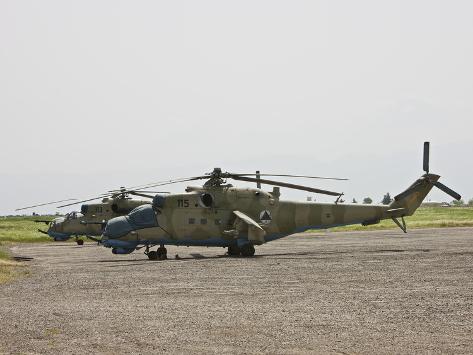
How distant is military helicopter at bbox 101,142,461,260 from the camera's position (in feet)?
109

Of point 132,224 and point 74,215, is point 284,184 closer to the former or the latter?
point 132,224

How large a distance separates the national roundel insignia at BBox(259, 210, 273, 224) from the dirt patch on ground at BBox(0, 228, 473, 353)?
8.68 metres

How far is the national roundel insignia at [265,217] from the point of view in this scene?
34.3m

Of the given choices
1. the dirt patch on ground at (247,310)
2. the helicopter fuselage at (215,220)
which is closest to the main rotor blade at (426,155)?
the helicopter fuselage at (215,220)

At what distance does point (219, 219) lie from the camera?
33.8m

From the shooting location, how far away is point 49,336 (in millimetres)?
11961

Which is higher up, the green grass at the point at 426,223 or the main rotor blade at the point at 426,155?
the main rotor blade at the point at 426,155

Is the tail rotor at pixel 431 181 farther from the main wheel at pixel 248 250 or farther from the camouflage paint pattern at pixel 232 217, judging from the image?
the main wheel at pixel 248 250

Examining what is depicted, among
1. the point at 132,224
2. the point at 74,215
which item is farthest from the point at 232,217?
the point at 74,215

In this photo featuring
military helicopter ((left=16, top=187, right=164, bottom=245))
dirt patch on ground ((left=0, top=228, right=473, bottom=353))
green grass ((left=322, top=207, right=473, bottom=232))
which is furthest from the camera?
green grass ((left=322, top=207, right=473, bottom=232))

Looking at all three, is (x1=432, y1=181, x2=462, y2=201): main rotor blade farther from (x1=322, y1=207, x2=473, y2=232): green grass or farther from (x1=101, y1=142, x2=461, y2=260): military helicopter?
(x1=322, y1=207, x2=473, y2=232): green grass

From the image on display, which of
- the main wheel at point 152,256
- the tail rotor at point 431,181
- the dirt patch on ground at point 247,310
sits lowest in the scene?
the dirt patch on ground at point 247,310

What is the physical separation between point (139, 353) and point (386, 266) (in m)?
16.0

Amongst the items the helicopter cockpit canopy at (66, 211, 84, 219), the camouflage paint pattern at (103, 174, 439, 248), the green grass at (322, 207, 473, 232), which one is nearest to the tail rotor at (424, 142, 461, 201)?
the camouflage paint pattern at (103, 174, 439, 248)
